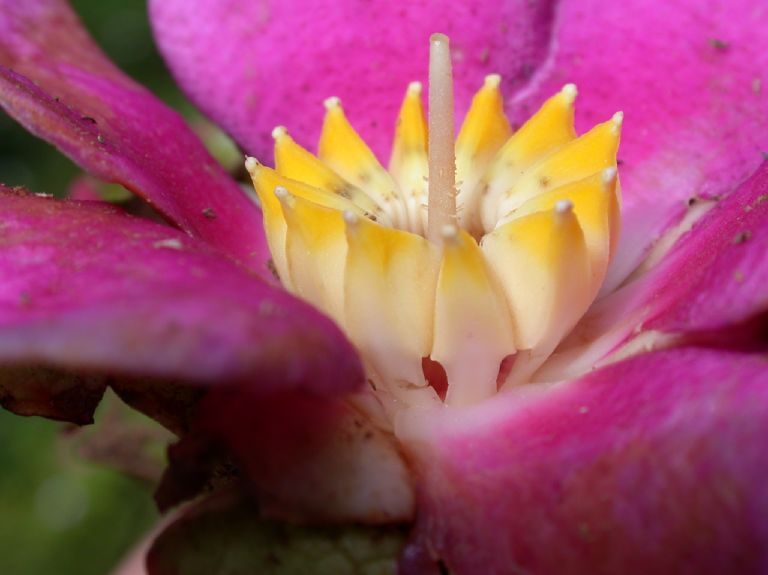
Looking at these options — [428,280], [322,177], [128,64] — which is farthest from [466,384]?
[128,64]

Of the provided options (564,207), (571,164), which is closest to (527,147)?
(571,164)

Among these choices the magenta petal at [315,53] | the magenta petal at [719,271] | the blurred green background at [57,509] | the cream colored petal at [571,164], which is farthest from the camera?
the blurred green background at [57,509]

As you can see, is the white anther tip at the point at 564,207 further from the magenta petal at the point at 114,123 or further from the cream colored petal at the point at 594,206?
the magenta petal at the point at 114,123

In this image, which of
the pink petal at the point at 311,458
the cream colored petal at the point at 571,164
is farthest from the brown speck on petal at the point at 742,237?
the pink petal at the point at 311,458

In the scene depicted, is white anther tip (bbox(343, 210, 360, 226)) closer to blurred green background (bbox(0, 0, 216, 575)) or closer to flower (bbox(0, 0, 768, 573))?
flower (bbox(0, 0, 768, 573))

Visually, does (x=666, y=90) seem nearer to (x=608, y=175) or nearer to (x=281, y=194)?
(x=608, y=175)
